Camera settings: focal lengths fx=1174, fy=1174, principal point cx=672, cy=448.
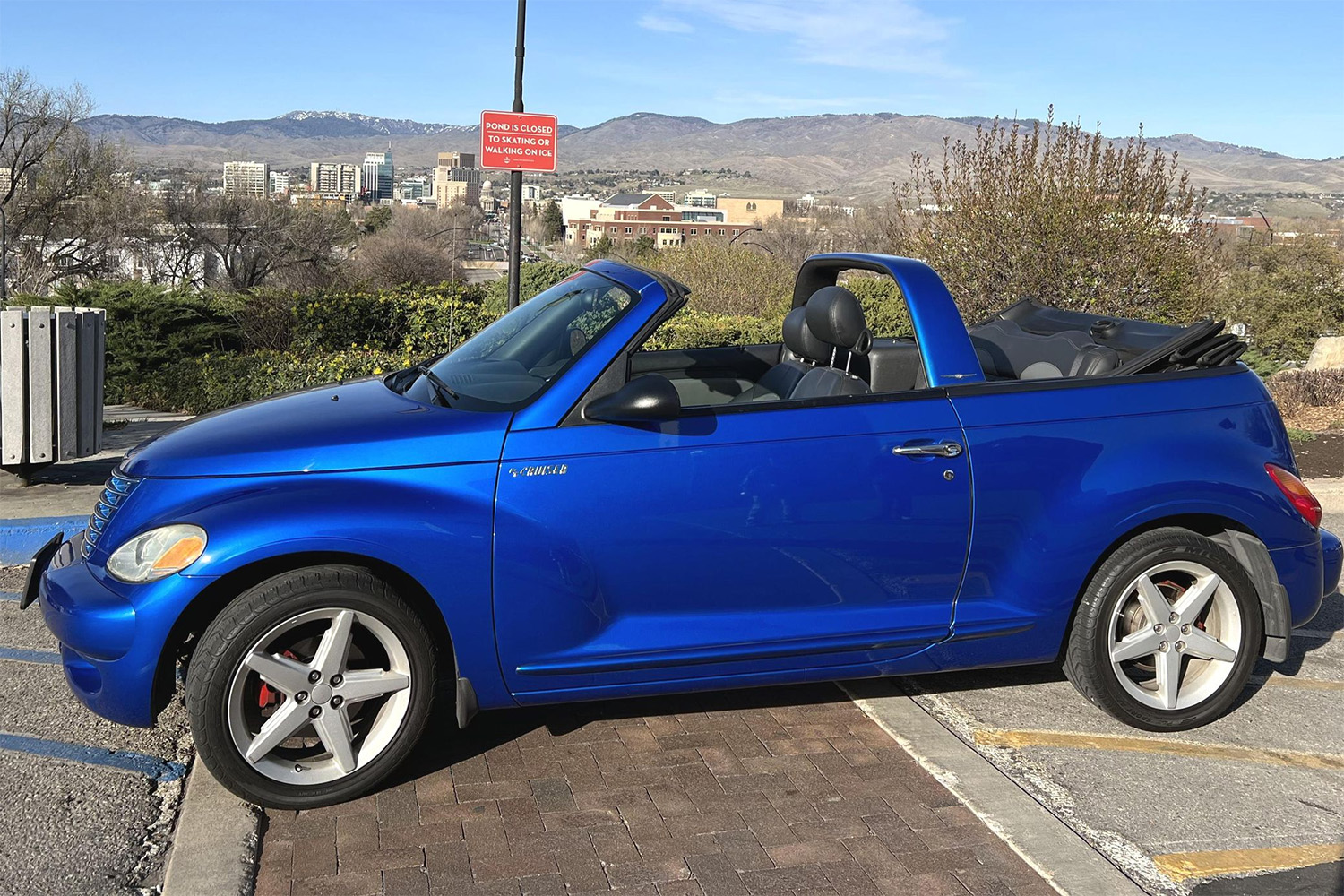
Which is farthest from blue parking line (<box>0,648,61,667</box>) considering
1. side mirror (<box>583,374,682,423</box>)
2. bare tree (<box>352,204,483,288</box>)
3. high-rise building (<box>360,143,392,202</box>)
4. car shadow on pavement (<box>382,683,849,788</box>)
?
high-rise building (<box>360,143,392,202</box>)

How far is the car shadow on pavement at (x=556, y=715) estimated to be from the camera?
13.5 feet

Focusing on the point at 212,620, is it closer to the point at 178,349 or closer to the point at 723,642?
the point at 723,642

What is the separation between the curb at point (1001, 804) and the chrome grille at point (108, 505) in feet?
9.14

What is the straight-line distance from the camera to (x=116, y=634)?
11.5ft

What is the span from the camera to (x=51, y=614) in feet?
12.2

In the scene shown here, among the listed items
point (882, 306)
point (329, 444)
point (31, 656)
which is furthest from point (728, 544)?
point (882, 306)

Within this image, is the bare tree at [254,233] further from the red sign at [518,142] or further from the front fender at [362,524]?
the front fender at [362,524]

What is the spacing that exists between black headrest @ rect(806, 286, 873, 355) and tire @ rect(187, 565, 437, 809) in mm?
1984

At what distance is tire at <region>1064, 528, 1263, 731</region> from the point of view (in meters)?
4.33

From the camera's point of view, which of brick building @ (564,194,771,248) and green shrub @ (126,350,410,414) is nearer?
green shrub @ (126,350,410,414)

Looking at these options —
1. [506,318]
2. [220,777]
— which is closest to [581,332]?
[506,318]

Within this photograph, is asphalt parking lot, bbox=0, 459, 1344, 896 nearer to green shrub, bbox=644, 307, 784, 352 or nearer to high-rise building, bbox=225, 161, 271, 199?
green shrub, bbox=644, 307, 784, 352

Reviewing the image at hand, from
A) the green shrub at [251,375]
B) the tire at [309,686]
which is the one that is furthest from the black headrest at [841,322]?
the green shrub at [251,375]

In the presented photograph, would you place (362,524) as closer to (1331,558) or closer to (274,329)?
(1331,558)
